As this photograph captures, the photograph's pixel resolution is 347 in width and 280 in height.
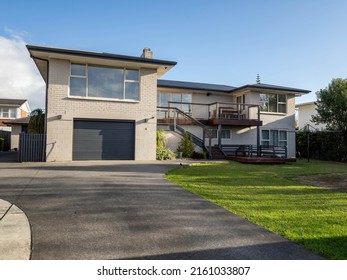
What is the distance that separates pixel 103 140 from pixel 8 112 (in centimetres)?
3057

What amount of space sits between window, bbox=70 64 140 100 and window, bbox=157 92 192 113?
6.01 m

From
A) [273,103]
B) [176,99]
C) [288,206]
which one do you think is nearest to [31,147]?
[176,99]

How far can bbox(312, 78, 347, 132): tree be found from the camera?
20.5 metres

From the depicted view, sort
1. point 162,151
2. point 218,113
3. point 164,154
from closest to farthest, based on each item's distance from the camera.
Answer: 1. point 164,154
2. point 162,151
3. point 218,113

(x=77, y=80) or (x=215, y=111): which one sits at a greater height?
(x=77, y=80)

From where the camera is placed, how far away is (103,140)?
16000 millimetres

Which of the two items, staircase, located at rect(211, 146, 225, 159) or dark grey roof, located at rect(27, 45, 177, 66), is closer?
dark grey roof, located at rect(27, 45, 177, 66)

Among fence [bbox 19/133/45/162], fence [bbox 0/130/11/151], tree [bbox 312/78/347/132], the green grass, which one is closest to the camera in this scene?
the green grass

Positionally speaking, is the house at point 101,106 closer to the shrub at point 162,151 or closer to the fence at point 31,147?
the fence at point 31,147

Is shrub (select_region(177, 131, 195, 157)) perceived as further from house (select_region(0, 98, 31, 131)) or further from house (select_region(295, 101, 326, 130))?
house (select_region(0, 98, 31, 131))

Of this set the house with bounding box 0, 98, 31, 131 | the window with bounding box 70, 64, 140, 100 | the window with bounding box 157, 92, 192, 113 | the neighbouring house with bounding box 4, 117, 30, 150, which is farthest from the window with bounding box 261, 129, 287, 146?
the house with bounding box 0, 98, 31, 131

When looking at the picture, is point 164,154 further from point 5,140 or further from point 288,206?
point 5,140

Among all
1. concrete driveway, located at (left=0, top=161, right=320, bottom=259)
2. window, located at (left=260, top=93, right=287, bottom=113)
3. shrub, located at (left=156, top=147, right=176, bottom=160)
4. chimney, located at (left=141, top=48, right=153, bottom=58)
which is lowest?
concrete driveway, located at (left=0, top=161, right=320, bottom=259)

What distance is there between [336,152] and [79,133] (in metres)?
19.8
